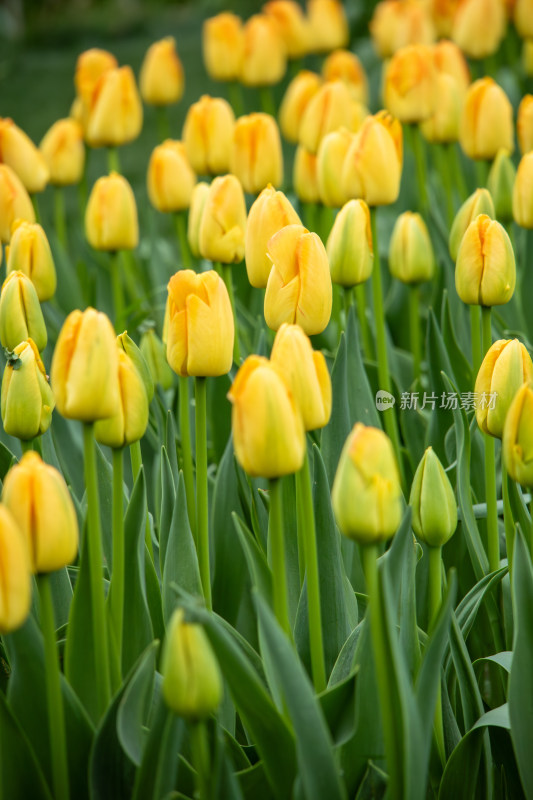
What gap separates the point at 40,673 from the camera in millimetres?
1113

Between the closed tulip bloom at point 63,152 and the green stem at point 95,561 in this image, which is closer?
the green stem at point 95,561

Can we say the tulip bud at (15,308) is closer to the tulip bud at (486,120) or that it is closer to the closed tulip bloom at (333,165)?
the closed tulip bloom at (333,165)

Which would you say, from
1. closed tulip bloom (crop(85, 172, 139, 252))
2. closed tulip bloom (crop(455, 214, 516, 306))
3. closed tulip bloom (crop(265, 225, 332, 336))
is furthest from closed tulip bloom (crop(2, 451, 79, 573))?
closed tulip bloom (crop(85, 172, 139, 252))

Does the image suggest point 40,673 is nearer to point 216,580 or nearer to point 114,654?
point 114,654

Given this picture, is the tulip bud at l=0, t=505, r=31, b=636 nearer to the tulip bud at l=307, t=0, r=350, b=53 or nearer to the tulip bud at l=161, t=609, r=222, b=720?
the tulip bud at l=161, t=609, r=222, b=720

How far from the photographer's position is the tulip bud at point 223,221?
162 centimetres

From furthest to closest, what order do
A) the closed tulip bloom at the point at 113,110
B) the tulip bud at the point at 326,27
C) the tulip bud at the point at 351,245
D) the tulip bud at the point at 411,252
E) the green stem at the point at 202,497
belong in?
the tulip bud at the point at 326,27 → the closed tulip bloom at the point at 113,110 → the tulip bud at the point at 411,252 → the tulip bud at the point at 351,245 → the green stem at the point at 202,497

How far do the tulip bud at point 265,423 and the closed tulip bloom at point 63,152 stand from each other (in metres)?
1.59

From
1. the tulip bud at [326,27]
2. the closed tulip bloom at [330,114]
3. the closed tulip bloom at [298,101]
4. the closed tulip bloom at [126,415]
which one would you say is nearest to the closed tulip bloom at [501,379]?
the closed tulip bloom at [126,415]

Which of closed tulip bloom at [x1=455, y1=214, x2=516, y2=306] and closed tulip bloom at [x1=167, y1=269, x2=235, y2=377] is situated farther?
closed tulip bloom at [x1=455, y1=214, x2=516, y2=306]

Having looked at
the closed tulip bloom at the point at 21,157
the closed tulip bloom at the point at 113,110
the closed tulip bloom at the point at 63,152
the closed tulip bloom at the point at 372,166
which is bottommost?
the closed tulip bloom at the point at 372,166

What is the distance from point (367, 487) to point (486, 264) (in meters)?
0.57

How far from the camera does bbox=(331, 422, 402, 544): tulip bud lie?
0.90 metres

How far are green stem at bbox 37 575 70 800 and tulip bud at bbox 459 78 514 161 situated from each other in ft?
4.95
